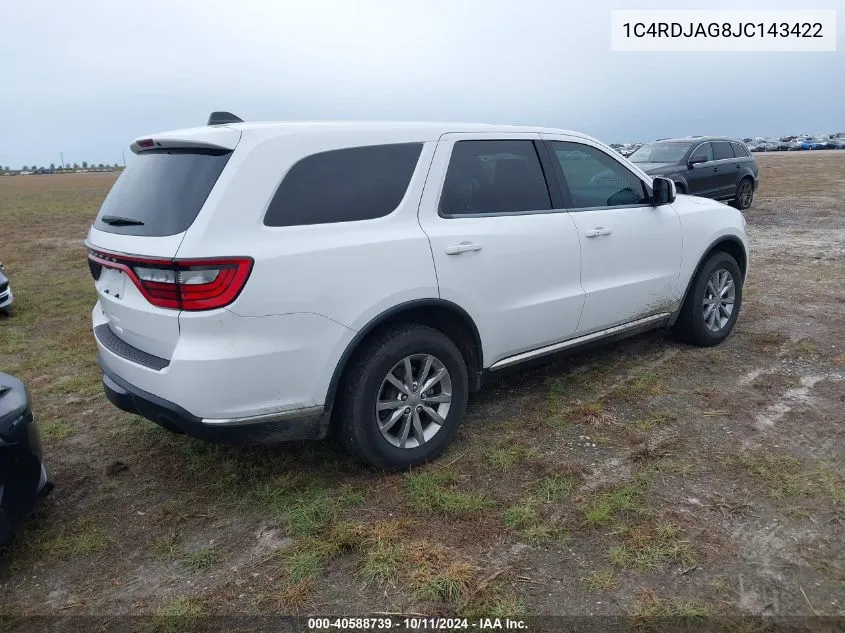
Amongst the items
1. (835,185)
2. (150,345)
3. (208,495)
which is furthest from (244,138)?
(835,185)

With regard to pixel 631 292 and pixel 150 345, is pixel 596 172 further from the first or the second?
pixel 150 345

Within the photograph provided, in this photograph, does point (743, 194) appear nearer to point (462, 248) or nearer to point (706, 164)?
point (706, 164)

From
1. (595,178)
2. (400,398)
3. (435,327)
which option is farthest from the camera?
(595,178)

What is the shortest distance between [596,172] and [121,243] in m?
2.97

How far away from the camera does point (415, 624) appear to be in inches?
95.2

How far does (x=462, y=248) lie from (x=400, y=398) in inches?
33.8

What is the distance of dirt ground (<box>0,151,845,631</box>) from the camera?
2547mm

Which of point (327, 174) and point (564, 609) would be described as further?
point (327, 174)

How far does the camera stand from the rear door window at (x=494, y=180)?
3570 mm

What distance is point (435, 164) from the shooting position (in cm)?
349

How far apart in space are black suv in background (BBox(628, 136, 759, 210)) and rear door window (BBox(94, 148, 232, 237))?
10526 millimetres

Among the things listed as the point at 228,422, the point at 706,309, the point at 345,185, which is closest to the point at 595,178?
the point at 706,309

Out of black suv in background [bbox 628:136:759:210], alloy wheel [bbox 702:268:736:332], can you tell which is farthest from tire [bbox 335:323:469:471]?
black suv in background [bbox 628:136:759:210]

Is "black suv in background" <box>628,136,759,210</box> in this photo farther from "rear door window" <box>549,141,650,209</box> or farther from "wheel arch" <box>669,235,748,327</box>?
"rear door window" <box>549,141,650,209</box>
